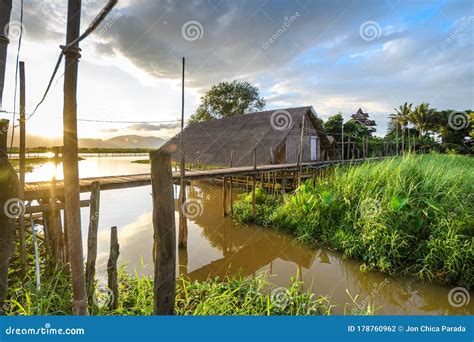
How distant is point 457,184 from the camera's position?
727cm

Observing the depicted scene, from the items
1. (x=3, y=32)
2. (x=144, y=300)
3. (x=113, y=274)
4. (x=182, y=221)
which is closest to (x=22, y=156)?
(x=113, y=274)

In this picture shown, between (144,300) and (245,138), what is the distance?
13.8 meters

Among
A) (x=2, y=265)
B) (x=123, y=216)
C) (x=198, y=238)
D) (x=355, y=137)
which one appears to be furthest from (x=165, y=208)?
(x=355, y=137)

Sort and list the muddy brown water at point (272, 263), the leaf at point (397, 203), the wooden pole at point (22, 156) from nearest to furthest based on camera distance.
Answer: the wooden pole at point (22, 156) < the muddy brown water at point (272, 263) < the leaf at point (397, 203)

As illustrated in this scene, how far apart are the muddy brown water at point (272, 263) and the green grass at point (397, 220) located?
0.35m

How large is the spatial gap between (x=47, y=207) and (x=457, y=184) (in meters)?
9.55

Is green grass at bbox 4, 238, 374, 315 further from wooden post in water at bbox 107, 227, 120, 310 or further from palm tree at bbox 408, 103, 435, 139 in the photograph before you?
palm tree at bbox 408, 103, 435, 139

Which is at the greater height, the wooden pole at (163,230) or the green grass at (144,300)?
the wooden pole at (163,230)

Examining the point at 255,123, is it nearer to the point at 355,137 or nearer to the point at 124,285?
the point at 355,137

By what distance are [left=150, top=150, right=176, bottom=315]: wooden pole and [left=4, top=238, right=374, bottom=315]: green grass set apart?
1.27m

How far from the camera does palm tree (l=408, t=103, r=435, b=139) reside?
32.6m

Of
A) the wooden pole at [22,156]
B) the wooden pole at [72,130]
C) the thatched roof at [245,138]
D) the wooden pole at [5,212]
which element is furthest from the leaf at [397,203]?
the thatched roof at [245,138]

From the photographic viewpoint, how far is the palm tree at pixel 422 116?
3256 centimetres

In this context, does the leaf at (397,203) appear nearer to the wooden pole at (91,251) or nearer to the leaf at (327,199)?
the leaf at (327,199)
